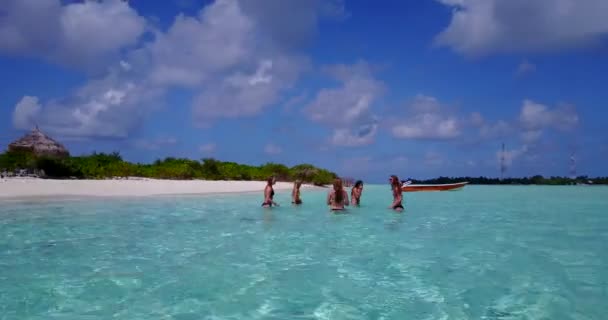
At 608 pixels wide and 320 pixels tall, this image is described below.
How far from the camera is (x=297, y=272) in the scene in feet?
20.5

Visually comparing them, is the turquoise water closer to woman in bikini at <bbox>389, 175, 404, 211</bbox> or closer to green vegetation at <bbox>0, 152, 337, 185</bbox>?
woman in bikini at <bbox>389, 175, 404, 211</bbox>

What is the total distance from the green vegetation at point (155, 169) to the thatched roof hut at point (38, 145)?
51.8 inches

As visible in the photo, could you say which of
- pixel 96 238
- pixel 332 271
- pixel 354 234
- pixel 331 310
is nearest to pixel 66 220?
pixel 96 238

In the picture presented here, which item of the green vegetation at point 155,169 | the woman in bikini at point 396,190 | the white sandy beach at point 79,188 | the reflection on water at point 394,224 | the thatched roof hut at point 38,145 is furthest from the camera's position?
the thatched roof hut at point 38,145

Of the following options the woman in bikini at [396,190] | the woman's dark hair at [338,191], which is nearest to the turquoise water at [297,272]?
the woman's dark hair at [338,191]

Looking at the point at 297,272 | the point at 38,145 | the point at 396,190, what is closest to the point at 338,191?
the point at 396,190

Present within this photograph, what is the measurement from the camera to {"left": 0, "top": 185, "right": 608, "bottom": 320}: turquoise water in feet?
15.0

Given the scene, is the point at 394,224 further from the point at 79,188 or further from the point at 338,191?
the point at 79,188

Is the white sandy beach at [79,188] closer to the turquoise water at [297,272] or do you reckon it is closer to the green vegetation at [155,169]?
the green vegetation at [155,169]

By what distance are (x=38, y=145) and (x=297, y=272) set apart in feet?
116

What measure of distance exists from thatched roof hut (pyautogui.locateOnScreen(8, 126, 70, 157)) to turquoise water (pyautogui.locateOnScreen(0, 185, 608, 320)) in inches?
1048

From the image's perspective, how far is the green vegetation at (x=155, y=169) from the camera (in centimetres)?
2950

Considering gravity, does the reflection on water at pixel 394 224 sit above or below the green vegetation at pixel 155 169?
below

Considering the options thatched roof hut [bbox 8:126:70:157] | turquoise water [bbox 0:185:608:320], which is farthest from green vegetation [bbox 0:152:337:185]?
turquoise water [bbox 0:185:608:320]
